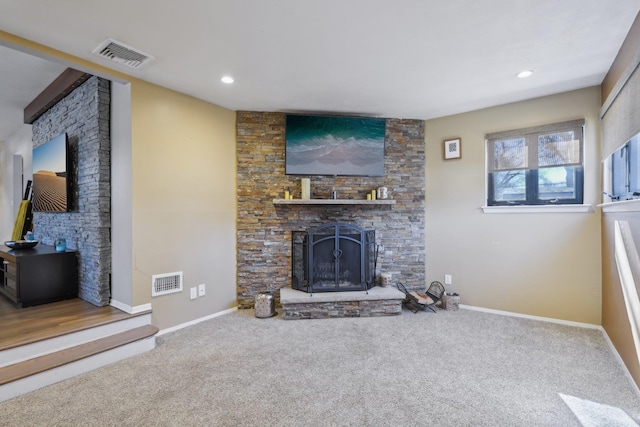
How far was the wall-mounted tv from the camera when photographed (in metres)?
3.19

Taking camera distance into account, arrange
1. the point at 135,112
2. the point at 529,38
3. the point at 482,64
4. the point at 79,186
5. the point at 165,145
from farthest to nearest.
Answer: the point at 79,186, the point at 165,145, the point at 135,112, the point at 482,64, the point at 529,38

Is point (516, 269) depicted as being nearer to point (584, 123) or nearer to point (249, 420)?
point (584, 123)

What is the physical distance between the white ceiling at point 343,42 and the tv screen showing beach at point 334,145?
20.1 inches

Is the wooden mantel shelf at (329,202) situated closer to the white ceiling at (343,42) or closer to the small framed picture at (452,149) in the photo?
the small framed picture at (452,149)

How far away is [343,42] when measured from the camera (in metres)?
2.19

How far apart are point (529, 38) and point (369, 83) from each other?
1292mm

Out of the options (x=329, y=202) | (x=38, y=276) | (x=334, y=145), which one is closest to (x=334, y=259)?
(x=329, y=202)

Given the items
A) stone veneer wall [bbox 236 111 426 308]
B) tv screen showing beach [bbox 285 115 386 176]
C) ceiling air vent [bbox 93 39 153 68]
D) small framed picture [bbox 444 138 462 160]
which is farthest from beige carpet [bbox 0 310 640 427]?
ceiling air vent [bbox 93 39 153 68]

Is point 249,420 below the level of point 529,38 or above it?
below

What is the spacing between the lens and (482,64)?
2.53 metres

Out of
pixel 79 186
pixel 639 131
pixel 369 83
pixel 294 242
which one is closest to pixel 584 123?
pixel 639 131

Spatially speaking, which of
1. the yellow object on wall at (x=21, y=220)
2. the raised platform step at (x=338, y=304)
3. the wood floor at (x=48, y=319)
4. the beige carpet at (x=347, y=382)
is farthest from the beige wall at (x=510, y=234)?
the yellow object on wall at (x=21, y=220)

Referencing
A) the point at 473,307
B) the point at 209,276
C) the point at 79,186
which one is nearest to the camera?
the point at 79,186

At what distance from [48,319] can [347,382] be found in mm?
2656
